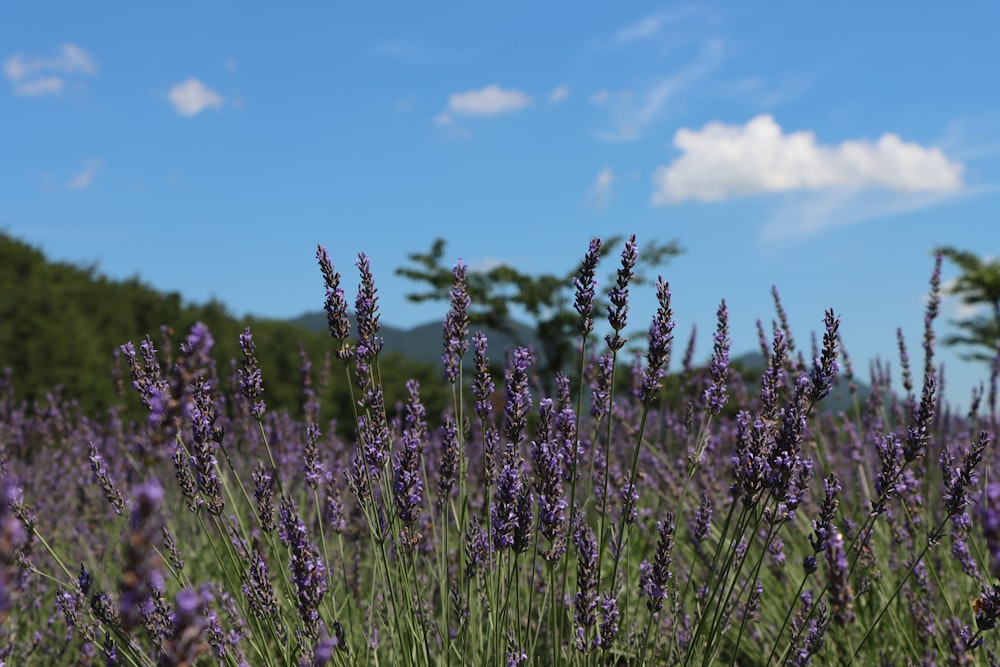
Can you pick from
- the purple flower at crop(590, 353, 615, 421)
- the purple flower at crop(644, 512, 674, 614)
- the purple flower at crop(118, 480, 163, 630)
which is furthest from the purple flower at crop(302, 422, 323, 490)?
the purple flower at crop(118, 480, 163, 630)

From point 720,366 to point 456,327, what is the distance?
771 millimetres

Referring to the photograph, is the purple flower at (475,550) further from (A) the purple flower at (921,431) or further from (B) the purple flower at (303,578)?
(A) the purple flower at (921,431)

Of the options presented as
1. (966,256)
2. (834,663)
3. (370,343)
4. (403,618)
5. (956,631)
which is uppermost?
(966,256)

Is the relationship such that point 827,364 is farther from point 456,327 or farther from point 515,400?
point 456,327

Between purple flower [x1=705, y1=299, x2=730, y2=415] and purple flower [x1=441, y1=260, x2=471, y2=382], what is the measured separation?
72 centimetres

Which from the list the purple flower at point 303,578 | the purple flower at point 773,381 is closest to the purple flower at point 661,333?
the purple flower at point 773,381

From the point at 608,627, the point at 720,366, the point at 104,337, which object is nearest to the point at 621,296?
the point at 720,366

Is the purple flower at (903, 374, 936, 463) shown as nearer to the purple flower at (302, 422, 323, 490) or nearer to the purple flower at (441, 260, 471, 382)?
the purple flower at (441, 260, 471, 382)

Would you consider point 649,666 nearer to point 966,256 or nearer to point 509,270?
point 509,270

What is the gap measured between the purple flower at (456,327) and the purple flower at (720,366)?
28.5 inches

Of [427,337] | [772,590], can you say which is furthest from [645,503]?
[427,337]

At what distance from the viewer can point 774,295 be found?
4430 mm

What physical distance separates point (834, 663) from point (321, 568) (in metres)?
1.98

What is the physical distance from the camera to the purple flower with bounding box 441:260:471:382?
8.34 feet
